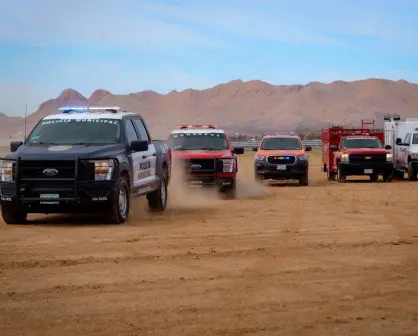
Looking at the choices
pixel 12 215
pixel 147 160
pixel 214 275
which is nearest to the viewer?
pixel 214 275

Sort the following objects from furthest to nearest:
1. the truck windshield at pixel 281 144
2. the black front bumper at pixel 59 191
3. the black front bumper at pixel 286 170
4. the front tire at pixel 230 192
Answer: the truck windshield at pixel 281 144, the black front bumper at pixel 286 170, the front tire at pixel 230 192, the black front bumper at pixel 59 191

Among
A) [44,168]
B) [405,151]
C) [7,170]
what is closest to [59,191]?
[44,168]

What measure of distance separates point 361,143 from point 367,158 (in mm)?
1449

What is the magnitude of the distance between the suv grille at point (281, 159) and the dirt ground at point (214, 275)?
37.7 ft

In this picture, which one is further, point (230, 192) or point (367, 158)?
point (367, 158)

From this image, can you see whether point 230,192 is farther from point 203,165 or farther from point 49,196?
point 49,196

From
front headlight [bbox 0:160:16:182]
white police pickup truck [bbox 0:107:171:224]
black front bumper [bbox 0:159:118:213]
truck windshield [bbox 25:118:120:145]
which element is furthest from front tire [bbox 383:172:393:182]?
front headlight [bbox 0:160:16:182]

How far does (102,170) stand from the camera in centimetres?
1520

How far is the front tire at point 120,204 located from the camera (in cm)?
1525

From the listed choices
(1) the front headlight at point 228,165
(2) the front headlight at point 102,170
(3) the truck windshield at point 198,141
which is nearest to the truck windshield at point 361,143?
(3) the truck windshield at point 198,141

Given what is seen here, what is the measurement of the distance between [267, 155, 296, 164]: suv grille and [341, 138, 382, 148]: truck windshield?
394 cm

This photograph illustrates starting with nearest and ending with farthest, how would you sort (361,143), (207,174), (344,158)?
(207,174), (344,158), (361,143)

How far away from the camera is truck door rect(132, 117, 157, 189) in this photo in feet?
56.6

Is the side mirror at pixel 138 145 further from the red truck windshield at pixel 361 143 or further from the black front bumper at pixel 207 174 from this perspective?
the red truck windshield at pixel 361 143
